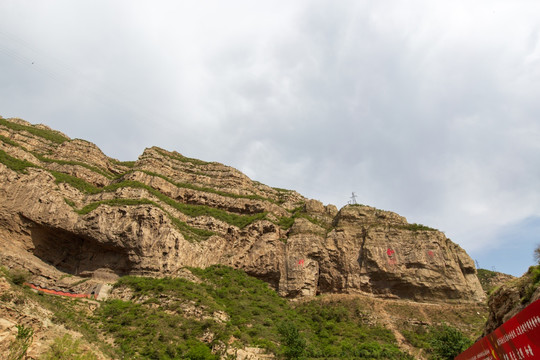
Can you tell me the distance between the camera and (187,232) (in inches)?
1741

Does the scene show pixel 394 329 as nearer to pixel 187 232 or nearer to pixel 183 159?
pixel 187 232

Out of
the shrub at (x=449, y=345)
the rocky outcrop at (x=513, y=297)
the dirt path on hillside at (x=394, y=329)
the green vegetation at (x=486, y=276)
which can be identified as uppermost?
the green vegetation at (x=486, y=276)

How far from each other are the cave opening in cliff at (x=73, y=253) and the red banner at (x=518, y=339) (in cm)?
→ 3662

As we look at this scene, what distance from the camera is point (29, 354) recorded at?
1540cm

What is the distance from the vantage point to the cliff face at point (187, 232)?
37.4m

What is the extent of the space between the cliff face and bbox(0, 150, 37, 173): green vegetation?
211 millimetres

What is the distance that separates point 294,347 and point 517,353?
22.8m

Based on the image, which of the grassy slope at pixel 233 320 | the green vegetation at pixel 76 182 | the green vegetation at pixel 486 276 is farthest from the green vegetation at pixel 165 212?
the green vegetation at pixel 486 276

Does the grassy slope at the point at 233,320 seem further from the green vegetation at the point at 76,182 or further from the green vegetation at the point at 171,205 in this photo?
the green vegetation at the point at 76,182

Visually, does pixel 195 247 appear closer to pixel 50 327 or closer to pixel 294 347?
pixel 294 347

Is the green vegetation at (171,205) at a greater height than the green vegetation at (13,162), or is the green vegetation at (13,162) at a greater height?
the green vegetation at (171,205)

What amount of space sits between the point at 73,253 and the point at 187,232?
13.9 meters

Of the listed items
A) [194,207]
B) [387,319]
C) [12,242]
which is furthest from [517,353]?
[194,207]

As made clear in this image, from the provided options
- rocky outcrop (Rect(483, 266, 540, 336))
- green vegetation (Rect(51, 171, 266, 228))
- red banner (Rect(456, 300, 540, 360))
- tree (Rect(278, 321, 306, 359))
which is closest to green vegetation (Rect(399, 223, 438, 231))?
green vegetation (Rect(51, 171, 266, 228))
